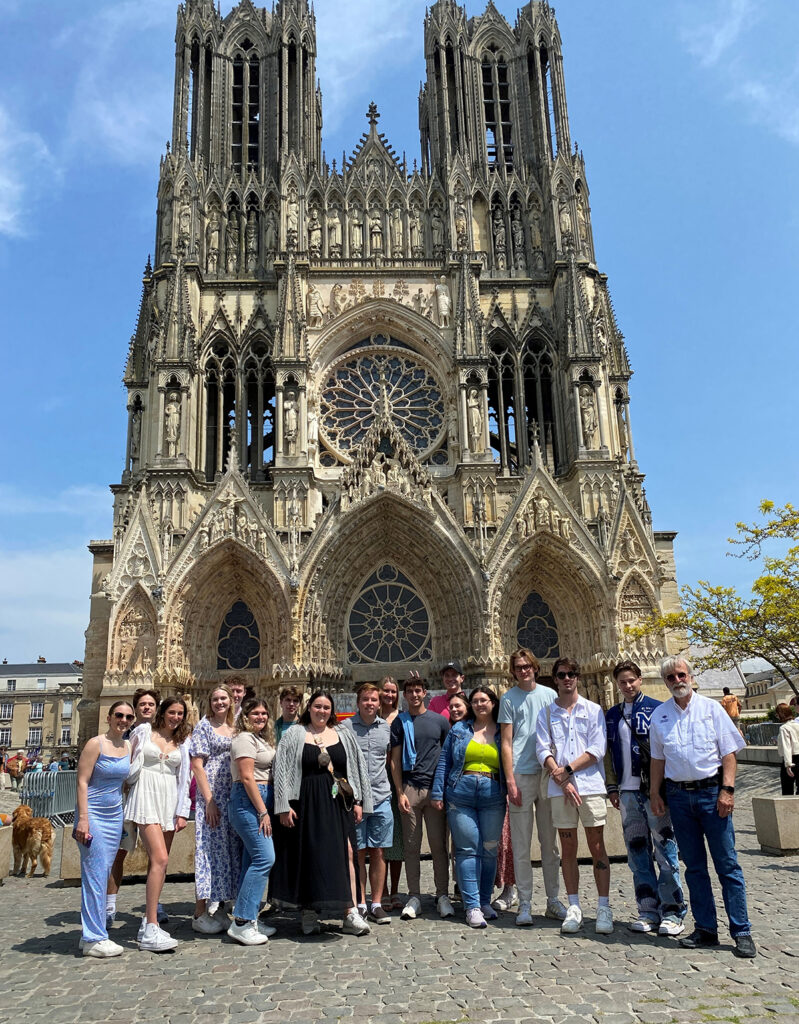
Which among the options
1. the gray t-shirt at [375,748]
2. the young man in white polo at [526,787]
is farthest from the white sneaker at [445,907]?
the gray t-shirt at [375,748]

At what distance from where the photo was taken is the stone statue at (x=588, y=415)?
23.4 m

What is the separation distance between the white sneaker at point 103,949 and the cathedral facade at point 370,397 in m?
14.1

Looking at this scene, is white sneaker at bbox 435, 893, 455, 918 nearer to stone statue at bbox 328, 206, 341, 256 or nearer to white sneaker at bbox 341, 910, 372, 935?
white sneaker at bbox 341, 910, 372, 935

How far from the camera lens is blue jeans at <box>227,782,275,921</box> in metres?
6.31

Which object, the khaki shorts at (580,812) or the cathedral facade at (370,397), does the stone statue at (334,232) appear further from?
the khaki shorts at (580,812)

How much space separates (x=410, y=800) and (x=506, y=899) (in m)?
1.18

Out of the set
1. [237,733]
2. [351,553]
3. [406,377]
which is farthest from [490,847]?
[406,377]

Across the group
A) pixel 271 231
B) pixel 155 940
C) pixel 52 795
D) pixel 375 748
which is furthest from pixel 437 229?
pixel 155 940

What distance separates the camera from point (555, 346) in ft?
83.5

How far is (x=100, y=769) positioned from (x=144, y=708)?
2.39ft

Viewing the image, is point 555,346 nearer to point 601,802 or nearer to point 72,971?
point 601,802

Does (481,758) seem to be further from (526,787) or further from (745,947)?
(745,947)

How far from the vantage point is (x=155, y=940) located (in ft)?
19.9

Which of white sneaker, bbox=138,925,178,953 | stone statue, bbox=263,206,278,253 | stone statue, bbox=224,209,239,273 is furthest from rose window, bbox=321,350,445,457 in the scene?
white sneaker, bbox=138,925,178,953
